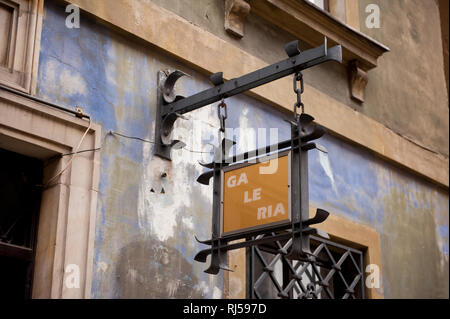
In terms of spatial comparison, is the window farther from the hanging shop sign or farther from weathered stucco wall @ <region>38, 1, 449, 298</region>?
the hanging shop sign

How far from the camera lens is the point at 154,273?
20.0 feet

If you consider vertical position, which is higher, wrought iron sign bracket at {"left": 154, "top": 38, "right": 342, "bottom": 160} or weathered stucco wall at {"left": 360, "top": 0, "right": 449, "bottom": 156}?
weathered stucco wall at {"left": 360, "top": 0, "right": 449, "bottom": 156}

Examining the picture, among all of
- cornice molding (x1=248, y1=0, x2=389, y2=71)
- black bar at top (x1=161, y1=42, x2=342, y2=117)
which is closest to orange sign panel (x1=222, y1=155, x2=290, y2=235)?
black bar at top (x1=161, y1=42, x2=342, y2=117)

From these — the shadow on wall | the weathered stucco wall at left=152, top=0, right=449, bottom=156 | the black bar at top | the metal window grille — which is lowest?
the shadow on wall

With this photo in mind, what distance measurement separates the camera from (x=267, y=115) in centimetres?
764

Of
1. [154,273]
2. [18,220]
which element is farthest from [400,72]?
[18,220]

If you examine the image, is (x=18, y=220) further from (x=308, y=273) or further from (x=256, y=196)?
(x=308, y=273)

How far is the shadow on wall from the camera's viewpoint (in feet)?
19.4

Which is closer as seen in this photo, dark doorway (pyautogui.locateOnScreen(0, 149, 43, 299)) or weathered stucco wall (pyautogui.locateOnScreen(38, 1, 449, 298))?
dark doorway (pyautogui.locateOnScreen(0, 149, 43, 299))

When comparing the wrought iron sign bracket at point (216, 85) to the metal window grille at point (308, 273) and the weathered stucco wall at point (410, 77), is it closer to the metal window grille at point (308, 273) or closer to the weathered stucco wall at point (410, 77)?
the metal window grille at point (308, 273)

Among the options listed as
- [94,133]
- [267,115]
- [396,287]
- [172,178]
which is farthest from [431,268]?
[94,133]

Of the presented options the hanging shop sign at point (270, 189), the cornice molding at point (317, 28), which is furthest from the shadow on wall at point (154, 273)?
the cornice molding at point (317, 28)

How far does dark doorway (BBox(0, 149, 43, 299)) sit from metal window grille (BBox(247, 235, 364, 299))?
2.03m

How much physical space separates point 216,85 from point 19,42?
4.59 ft
